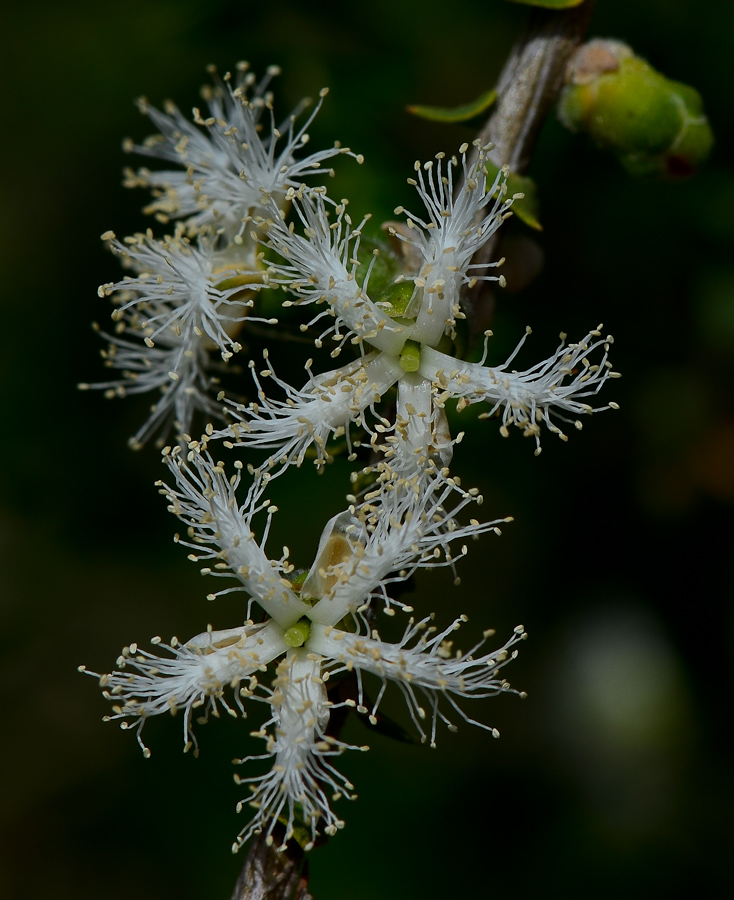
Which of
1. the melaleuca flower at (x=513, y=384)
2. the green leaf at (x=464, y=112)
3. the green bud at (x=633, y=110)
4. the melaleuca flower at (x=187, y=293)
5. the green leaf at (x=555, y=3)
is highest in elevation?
the green leaf at (x=555, y=3)

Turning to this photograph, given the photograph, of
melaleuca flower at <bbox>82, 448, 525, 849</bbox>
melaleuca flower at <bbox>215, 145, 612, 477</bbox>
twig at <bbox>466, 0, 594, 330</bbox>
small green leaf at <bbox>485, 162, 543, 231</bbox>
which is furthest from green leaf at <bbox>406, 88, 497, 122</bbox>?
melaleuca flower at <bbox>82, 448, 525, 849</bbox>

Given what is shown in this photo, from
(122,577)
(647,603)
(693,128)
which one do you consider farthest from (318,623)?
(122,577)

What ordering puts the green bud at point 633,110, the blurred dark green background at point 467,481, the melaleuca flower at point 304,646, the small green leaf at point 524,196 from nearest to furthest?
the melaleuca flower at point 304,646
the small green leaf at point 524,196
the green bud at point 633,110
the blurred dark green background at point 467,481

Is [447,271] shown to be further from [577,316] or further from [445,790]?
[445,790]

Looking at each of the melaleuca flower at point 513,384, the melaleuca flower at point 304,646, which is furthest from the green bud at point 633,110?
the melaleuca flower at point 304,646

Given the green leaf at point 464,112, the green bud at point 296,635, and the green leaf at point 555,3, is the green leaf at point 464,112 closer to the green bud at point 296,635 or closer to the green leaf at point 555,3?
the green leaf at point 555,3

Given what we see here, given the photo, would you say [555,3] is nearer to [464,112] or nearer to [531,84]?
[531,84]
